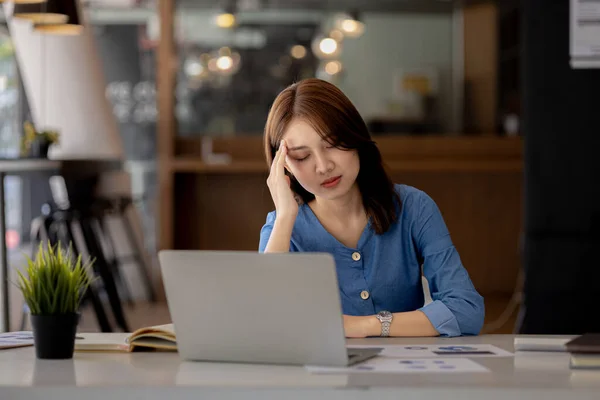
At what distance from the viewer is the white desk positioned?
1.23 metres

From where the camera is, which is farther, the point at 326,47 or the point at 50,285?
the point at 326,47

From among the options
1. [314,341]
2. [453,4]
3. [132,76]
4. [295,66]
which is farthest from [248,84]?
[314,341]

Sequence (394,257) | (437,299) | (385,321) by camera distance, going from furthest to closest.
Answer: (394,257) < (437,299) < (385,321)

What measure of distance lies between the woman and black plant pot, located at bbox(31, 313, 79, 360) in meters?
0.62

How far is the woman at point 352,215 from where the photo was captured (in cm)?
208

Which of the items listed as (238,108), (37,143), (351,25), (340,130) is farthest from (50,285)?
(351,25)

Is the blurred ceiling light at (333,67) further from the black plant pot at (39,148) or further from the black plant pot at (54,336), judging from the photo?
the black plant pot at (54,336)

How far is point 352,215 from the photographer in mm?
2232

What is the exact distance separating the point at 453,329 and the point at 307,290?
0.60 meters

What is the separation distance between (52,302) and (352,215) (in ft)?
2.81

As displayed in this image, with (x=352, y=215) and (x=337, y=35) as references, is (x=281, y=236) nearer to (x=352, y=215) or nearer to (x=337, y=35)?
(x=352, y=215)

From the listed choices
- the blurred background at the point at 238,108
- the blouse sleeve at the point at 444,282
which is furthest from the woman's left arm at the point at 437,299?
the blurred background at the point at 238,108

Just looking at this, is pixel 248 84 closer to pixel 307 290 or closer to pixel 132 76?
pixel 132 76

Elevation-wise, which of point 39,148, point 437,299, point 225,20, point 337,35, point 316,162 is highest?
point 225,20
